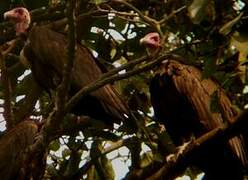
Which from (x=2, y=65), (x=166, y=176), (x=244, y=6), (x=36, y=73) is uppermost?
(x=36, y=73)

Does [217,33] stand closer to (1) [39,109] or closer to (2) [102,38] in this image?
(2) [102,38]

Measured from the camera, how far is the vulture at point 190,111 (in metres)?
5.07

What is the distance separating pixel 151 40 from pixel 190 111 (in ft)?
2.09

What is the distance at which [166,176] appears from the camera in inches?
179

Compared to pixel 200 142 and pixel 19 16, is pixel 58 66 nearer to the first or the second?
pixel 19 16

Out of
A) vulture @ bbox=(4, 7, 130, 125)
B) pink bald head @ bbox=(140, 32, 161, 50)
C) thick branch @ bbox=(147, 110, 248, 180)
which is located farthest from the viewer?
vulture @ bbox=(4, 7, 130, 125)

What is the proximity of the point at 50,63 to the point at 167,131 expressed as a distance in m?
1.21

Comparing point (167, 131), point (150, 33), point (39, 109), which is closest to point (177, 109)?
point (167, 131)

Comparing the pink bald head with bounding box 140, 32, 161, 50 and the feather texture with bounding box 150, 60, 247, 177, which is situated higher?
the pink bald head with bounding box 140, 32, 161, 50

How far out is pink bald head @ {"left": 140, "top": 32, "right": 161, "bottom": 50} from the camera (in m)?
4.95

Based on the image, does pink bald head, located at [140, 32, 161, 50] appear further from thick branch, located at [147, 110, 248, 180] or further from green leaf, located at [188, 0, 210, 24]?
green leaf, located at [188, 0, 210, 24]

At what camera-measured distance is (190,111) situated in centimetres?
526

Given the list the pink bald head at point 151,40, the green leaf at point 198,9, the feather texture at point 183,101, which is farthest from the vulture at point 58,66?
the green leaf at point 198,9

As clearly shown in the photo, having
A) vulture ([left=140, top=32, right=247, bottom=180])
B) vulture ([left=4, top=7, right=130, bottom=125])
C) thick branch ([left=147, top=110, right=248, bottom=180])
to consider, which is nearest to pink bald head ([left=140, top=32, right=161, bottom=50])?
vulture ([left=140, top=32, right=247, bottom=180])
